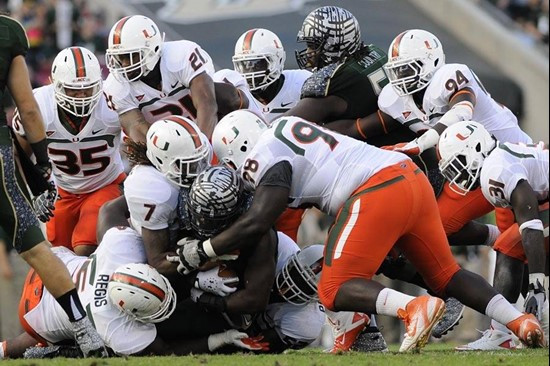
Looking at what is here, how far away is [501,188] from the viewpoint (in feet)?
26.4

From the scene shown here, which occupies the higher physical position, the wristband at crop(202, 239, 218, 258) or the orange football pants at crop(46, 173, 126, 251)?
the wristband at crop(202, 239, 218, 258)

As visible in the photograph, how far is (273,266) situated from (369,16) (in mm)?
10705

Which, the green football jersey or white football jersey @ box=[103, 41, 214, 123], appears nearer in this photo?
the green football jersey

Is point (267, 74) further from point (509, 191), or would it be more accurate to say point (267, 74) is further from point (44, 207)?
point (509, 191)

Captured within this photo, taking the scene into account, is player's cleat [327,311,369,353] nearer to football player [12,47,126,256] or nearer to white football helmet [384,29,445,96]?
white football helmet [384,29,445,96]

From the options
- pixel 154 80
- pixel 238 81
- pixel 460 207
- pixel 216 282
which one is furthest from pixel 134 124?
pixel 460 207

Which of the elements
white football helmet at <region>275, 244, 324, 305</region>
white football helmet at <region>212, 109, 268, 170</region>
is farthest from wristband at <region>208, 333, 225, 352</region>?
white football helmet at <region>212, 109, 268, 170</region>

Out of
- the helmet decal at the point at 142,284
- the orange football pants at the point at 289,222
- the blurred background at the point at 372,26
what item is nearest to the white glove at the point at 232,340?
the helmet decal at the point at 142,284

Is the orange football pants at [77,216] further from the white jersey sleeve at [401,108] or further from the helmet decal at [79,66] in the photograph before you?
the white jersey sleeve at [401,108]

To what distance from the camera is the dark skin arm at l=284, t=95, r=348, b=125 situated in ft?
28.8

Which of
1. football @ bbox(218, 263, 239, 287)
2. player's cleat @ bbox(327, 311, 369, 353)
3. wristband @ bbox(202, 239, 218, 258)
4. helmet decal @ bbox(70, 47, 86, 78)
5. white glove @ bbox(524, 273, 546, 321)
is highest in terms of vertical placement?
helmet decal @ bbox(70, 47, 86, 78)

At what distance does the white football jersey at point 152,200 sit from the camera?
745cm

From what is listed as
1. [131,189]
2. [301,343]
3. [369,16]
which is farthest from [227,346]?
[369,16]

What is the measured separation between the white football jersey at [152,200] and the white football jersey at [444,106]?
79.3 inches
